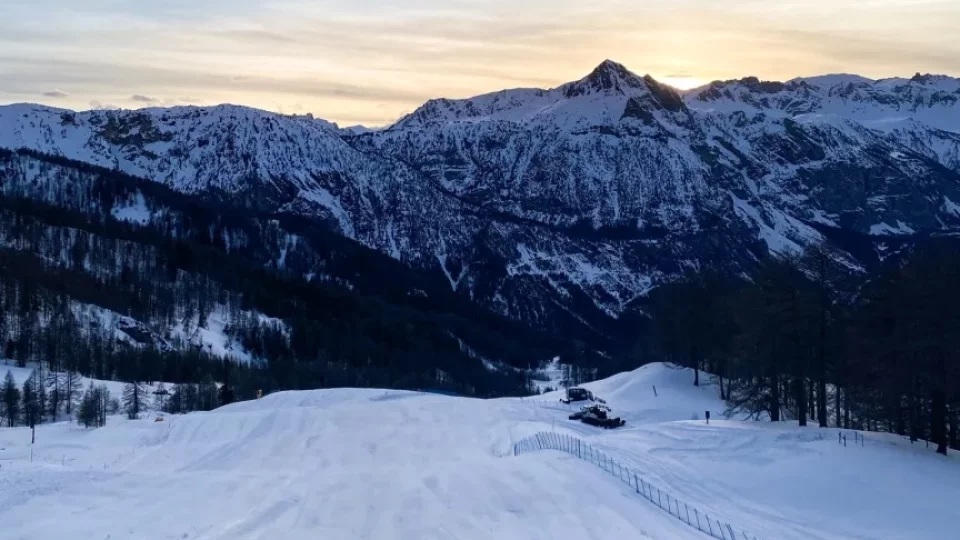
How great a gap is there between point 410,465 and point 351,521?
10.4m

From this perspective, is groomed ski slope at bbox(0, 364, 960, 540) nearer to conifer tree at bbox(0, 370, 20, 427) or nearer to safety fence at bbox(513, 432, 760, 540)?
safety fence at bbox(513, 432, 760, 540)

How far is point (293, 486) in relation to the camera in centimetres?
3556

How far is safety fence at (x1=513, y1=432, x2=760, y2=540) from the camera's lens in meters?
29.6

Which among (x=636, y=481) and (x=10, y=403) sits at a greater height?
(x=636, y=481)

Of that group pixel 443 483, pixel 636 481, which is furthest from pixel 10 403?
pixel 636 481

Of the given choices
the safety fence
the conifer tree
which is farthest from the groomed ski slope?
the conifer tree

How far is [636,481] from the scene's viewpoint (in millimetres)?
35375

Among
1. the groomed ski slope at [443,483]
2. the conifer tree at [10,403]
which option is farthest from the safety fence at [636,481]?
the conifer tree at [10,403]

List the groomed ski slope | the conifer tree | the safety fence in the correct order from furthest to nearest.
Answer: the conifer tree
the groomed ski slope
the safety fence

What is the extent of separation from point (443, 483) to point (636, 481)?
323 inches

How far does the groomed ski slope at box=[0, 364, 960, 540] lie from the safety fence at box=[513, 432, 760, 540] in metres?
0.65

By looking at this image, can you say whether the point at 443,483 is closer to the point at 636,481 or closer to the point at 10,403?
the point at 636,481

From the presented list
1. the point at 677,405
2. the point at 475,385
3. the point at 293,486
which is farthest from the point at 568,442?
the point at 475,385

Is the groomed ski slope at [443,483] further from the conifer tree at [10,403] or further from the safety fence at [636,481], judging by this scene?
the conifer tree at [10,403]
